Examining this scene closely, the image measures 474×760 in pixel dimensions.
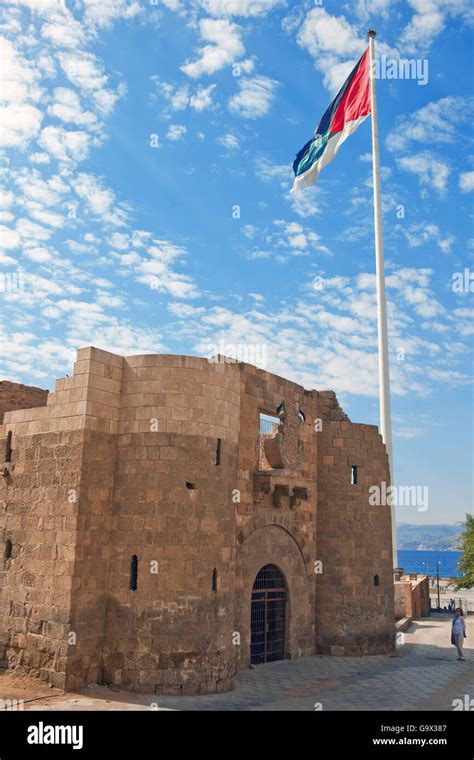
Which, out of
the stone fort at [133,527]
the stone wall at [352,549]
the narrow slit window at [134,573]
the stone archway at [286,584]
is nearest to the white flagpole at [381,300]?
the stone wall at [352,549]

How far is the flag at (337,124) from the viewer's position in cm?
2719

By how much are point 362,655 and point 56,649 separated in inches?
399

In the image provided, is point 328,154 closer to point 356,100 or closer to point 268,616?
point 356,100

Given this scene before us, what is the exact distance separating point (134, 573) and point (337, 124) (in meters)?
21.4

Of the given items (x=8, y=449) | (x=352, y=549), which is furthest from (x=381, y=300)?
(x=8, y=449)

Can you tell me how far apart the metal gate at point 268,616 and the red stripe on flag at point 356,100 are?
61.1 ft

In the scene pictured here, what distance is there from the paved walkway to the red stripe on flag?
2037 centimetres

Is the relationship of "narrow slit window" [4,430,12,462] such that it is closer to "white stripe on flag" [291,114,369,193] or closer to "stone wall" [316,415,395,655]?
"stone wall" [316,415,395,655]

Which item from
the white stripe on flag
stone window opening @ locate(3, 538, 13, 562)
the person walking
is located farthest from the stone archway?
the white stripe on flag

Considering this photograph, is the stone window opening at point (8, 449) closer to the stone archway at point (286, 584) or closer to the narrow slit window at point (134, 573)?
the narrow slit window at point (134, 573)

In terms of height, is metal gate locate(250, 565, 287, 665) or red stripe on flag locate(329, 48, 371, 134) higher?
red stripe on flag locate(329, 48, 371, 134)

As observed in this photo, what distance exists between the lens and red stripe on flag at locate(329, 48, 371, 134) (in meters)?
27.6

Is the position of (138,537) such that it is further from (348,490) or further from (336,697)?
(348,490)
